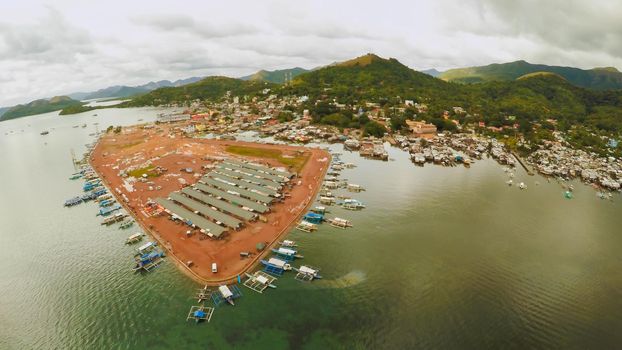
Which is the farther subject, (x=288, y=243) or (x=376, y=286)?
(x=288, y=243)

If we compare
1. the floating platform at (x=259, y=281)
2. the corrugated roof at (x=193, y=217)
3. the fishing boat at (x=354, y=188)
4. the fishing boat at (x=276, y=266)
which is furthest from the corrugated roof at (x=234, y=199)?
the fishing boat at (x=354, y=188)

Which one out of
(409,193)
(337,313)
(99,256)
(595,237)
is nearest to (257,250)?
(337,313)

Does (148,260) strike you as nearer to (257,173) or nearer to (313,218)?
(313,218)

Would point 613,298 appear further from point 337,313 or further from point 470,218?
point 337,313

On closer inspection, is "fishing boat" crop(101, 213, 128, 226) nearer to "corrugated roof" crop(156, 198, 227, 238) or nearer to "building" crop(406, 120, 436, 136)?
"corrugated roof" crop(156, 198, 227, 238)

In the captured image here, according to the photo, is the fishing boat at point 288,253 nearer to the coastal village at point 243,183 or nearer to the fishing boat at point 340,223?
the coastal village at point 243,183

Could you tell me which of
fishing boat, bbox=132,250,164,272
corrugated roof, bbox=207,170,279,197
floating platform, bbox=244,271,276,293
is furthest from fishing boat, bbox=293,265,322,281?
corrugated roof, bbox=207,170,279,197

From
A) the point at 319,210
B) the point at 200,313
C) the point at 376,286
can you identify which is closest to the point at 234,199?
the point at 319,210
